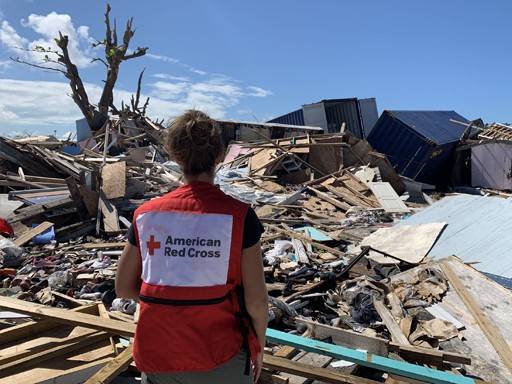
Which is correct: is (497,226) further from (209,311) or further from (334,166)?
(334,166)

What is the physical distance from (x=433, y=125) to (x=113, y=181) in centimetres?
1421

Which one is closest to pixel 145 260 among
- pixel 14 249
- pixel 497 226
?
pixel 497 226

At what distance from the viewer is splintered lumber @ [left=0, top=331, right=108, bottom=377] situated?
3204 millimetres

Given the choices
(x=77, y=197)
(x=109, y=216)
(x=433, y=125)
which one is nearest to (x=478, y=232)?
(x=109, y=216)

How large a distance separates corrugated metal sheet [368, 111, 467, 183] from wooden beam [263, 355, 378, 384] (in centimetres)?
1514

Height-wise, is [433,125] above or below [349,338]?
above

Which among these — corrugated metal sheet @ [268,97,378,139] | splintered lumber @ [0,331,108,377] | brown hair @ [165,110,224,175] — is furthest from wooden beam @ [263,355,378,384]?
corrugated metal sheet @ [268,97,378,139]

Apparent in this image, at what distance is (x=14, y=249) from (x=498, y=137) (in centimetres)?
1679

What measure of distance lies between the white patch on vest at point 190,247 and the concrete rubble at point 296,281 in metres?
0.45

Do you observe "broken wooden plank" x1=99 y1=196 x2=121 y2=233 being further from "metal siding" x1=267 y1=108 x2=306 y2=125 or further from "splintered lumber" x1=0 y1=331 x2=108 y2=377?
"metal siding" x1=267 y1=108 x2=306 y2=125

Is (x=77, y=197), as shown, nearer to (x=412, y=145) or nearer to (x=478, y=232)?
(x=478, y=232)

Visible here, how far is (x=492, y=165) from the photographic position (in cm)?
1669

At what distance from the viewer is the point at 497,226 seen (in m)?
6.39

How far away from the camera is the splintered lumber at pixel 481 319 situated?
13.1 ft
